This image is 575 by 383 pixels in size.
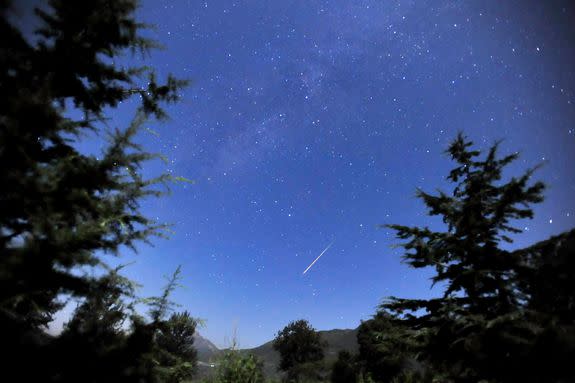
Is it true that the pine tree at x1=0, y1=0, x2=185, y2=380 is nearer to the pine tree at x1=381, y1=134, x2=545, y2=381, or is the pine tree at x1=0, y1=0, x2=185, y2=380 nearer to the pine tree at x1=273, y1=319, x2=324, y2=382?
the pine tree at x1=381, y1=134, x2=545, y2=381

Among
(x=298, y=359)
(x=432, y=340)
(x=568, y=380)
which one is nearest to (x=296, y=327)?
(x=298, y=359)

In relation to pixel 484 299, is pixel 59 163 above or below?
above

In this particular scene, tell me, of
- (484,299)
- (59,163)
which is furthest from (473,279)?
(59,163)

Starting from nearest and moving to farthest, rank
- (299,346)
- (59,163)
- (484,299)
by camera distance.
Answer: (59,163) < (484,299) < (299,346)

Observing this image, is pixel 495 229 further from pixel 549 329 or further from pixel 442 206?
pixel 549 329

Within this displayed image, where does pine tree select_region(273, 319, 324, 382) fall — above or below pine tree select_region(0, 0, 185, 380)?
below

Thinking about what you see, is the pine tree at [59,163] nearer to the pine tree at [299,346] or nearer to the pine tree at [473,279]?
the pine tree at [473,279]

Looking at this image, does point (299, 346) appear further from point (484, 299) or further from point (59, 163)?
point (59, 163)

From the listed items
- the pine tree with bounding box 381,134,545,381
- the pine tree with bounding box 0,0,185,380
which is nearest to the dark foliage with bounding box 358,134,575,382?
the pine tree with bounding box 381,134,545,381

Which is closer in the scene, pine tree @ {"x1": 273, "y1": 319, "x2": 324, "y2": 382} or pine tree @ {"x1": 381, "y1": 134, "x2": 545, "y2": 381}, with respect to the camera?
pine tree @ {"x1": 381, "y1": 134, "x2": 545, "y2": 381}

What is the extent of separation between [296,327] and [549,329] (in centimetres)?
4640

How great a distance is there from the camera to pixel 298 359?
4434cm

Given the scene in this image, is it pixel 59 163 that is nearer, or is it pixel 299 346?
pixel 59 163

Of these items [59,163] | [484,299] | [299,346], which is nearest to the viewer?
[59,163]
